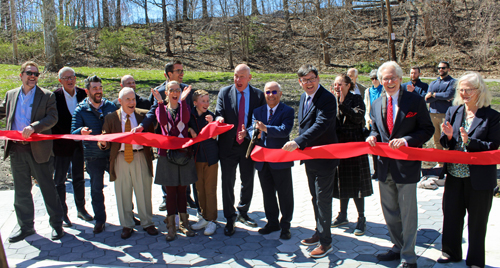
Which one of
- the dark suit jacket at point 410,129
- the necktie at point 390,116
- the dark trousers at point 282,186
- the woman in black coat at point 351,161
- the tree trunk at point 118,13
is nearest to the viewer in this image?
the dark suit jacket at point 410,129

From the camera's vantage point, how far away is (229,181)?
18.4 feet

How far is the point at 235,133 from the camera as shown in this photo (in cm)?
561

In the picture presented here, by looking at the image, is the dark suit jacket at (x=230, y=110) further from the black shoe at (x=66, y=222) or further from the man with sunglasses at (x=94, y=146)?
the black shoe at (x=66, y=222)

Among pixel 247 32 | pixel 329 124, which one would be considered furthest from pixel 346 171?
pixel 247 32

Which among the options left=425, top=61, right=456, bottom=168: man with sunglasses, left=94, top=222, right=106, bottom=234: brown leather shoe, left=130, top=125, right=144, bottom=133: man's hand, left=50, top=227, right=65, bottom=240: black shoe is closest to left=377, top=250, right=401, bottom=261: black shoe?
left=130, top=125, right=144, bottom=133: man's hand

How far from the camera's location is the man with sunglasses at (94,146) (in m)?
5.66

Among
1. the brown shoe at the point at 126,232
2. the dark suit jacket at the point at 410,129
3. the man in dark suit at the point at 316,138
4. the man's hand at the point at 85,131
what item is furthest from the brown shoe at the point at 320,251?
the man's hand at the point at 85,131

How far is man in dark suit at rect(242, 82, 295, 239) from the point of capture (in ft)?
16.9

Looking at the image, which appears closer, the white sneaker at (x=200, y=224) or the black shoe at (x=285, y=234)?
the black shoe at (x=285, y=234)

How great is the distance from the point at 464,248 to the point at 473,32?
2850 centimetres

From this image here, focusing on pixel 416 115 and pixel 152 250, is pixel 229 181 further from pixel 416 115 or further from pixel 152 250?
pixel 416 115

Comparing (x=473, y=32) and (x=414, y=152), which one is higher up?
(x=473, y=32)

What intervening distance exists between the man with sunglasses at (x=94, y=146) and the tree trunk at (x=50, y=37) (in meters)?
15.2

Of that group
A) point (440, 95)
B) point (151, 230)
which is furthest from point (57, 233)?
point (440, 95)
